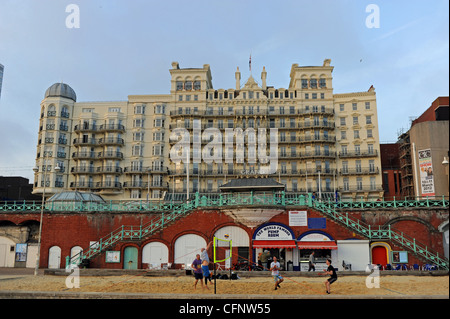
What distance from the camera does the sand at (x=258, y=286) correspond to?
60.8ft

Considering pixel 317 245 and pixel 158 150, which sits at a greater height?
Result: pixel 158 150

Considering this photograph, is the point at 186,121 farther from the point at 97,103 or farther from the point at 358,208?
the point at 358,208

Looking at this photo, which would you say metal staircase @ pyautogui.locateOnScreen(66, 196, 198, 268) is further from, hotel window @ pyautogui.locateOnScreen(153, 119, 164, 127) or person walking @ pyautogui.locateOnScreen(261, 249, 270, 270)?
hotel window @ pyautogui.locateOnScreen(153, 119, 164, 127)

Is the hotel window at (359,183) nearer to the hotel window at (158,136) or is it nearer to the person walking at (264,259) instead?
the hotel window at (158,136)

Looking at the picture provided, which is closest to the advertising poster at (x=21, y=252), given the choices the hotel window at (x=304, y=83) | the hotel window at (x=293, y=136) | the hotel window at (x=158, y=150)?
the hotel window at (x=158, y=150)

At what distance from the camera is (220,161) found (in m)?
71.0

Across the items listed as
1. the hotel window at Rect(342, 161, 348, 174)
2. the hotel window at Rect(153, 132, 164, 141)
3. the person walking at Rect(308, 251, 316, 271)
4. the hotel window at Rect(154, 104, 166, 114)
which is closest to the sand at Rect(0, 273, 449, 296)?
the person walking at Rect(308, 251, 316, 271)

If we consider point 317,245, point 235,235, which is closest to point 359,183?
point 317,245

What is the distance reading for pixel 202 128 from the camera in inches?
2849

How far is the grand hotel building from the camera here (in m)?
69.4

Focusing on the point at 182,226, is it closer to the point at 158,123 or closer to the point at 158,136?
the point at 158,136

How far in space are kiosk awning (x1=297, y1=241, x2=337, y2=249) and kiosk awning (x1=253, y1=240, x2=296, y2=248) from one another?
865mm

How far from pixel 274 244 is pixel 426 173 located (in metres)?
37.6

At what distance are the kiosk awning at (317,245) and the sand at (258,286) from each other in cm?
592
